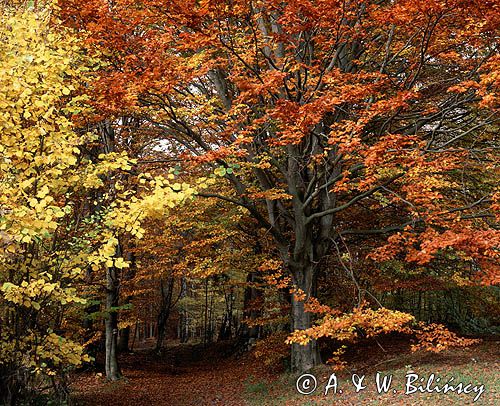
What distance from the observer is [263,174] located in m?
11.5

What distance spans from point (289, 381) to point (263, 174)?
567cm

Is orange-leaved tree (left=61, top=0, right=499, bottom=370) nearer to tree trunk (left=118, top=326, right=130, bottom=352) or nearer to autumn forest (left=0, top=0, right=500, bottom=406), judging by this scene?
autumn forest (left=0, top=0, right=500, bottom=406)

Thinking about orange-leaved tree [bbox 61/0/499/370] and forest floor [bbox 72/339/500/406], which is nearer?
orange-leaved tree [bbox 61/0/499/370]

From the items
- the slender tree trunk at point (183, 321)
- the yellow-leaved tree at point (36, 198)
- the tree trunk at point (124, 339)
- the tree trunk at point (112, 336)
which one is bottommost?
the slender tree trunk at point (183, 321)

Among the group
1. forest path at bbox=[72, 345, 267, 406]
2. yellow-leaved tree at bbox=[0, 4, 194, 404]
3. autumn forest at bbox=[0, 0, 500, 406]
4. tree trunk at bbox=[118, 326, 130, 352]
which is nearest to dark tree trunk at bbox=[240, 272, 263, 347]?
forest path at bbox=[72, 345, 267, 406]

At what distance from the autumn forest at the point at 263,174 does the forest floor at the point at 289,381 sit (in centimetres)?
10

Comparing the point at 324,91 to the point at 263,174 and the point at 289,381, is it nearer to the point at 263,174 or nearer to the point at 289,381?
the point at 263,174

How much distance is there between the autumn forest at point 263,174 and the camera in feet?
16.5

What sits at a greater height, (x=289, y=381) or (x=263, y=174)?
(x=263, y=174)

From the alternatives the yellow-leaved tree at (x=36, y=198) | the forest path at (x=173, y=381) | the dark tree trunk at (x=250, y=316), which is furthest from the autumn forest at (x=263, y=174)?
the dark tree trunk at (x=250, y=316)

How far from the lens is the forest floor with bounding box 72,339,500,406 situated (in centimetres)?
858

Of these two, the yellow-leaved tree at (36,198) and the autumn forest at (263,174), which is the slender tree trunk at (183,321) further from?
the yellow-leaved tree at (36,198)

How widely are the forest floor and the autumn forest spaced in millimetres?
101

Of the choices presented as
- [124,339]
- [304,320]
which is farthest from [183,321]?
[304,320]
